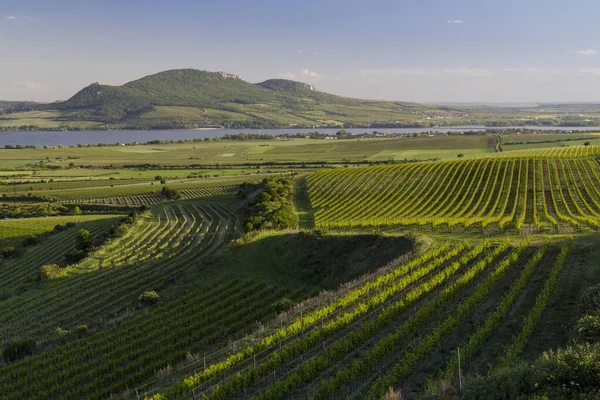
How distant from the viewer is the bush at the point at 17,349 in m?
31.2

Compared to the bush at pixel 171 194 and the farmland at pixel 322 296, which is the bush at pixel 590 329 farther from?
the bush at pixel 171 194

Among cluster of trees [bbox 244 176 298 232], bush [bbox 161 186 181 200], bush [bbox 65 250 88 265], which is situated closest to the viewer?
bush [bbox 65 250 88 265]

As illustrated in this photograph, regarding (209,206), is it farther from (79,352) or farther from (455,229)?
(79,352)

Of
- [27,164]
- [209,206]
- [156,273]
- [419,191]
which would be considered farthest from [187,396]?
[27,164]

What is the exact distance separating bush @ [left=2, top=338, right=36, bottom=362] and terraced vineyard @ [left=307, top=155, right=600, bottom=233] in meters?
35.3

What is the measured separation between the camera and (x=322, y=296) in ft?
110

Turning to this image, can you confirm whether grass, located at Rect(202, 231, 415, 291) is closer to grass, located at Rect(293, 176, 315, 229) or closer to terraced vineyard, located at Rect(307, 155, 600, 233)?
terraced vineyard, located at Rect(307, 155, 600, 233)

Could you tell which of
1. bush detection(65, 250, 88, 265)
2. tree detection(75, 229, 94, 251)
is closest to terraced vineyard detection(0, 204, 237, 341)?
bush detection(65, 250, 88, 265)

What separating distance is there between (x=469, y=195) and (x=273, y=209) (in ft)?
107

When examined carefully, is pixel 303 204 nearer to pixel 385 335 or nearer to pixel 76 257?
pixel 76 257

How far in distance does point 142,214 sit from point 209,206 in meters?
14.2

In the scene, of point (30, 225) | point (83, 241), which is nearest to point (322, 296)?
point (83, 241)

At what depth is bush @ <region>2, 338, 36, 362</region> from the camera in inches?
1230

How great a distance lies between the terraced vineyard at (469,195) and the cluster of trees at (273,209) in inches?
177
